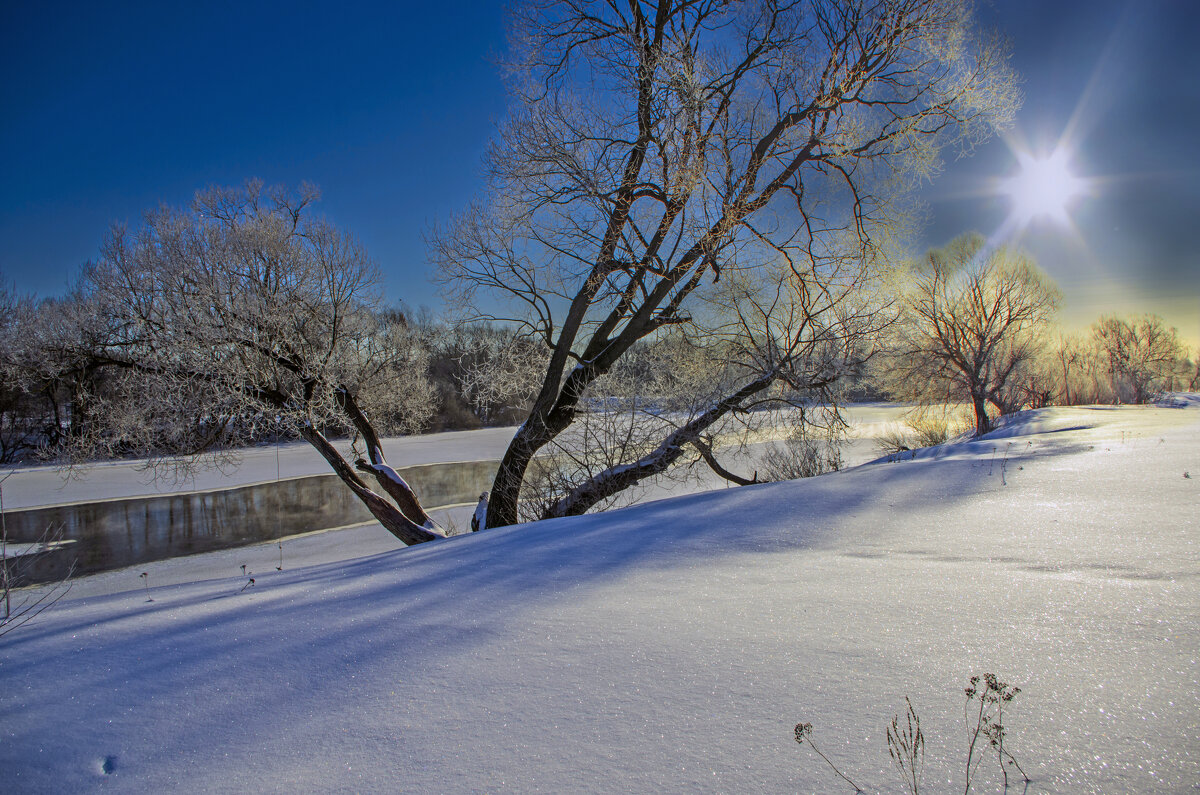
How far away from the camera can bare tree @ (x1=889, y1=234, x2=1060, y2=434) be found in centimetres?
1991

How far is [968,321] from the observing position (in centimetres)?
2033

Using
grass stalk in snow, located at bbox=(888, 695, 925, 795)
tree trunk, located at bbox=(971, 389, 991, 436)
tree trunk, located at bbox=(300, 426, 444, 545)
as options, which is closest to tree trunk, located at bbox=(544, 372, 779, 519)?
tree trunk, located at bbox=(300, 426, 444, 545)

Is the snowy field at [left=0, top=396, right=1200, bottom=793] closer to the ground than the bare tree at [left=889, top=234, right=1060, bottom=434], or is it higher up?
closer to the ground

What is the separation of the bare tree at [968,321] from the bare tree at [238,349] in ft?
58.9

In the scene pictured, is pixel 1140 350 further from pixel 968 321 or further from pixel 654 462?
pixel 654 462

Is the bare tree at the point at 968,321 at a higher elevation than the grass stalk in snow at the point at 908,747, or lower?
higher

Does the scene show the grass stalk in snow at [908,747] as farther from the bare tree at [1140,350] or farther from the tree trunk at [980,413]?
the bare tree at [1140,350]

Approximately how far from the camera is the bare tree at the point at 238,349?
8.00m

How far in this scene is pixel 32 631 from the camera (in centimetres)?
227

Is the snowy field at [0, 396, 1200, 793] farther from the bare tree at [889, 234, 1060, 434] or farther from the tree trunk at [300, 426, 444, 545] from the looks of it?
the bare tree at [889, 234, 1060, 434]

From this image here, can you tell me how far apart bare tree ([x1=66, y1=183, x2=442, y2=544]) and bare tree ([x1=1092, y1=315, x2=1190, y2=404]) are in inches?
1509

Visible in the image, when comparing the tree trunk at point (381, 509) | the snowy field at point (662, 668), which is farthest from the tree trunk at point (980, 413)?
the snowy field at point (662, 668)

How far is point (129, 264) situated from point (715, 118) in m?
10.2

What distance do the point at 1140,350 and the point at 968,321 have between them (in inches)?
990
